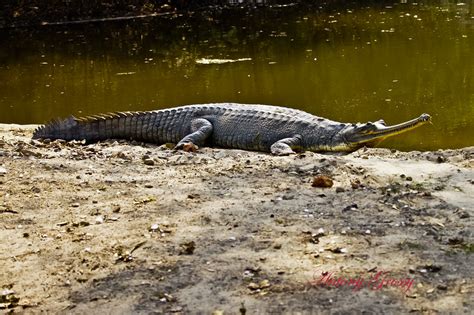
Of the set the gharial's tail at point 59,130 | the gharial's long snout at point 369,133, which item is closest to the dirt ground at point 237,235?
the gharial's long snout at point 369,133

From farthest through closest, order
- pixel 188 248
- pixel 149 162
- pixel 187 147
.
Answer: pixel 187 147, pixel 149 162, pixel 188 248

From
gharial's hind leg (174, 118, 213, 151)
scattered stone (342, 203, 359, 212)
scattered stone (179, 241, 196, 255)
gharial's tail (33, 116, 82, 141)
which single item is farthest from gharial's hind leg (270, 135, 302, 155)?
scattered stone (179, 241, 196, 255)

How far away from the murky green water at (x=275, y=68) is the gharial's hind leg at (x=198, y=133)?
159 centimetres

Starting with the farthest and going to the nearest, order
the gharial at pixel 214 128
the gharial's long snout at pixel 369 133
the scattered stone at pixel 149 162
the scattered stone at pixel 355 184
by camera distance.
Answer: the gharial at pixel 214 128, the gharial's long snout at pixel 369 133, the scattered stone at pixel 149 162, the scattered stone at pixel 355 184

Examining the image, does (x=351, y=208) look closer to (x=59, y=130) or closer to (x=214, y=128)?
A: (x=214, y=128)

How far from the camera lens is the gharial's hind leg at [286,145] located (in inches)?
267

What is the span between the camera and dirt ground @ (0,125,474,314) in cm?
319

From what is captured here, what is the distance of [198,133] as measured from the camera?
7.19 meters

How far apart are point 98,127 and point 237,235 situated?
152 inches

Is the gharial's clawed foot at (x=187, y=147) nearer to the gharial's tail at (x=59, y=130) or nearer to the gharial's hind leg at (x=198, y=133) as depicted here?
the gharial's hind leg at (x=198, y=133)

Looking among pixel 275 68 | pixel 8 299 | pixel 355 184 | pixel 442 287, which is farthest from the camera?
pixel 275 68

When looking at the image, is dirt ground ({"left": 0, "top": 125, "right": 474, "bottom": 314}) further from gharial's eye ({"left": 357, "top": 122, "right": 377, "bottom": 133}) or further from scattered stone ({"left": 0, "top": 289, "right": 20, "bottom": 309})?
gharial's eye ({"left": 357, "top": 122, "right": 377, "bottom": 133})

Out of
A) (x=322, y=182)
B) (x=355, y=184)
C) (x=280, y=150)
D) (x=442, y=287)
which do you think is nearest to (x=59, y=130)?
(x=280, y=150)

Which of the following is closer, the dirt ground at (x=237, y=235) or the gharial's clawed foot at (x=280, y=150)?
the dirt ground at (x=237, y=235)
